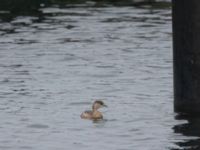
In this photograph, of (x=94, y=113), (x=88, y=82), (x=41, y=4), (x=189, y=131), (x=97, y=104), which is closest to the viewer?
(x=189, y=131)

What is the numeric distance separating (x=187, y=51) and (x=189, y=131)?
1427mm

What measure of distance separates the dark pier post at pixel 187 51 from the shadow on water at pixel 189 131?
0.22 metres

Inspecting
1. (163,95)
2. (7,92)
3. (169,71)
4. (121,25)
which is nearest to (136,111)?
(163,95)

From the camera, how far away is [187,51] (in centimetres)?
1817

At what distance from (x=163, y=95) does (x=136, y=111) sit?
206cm

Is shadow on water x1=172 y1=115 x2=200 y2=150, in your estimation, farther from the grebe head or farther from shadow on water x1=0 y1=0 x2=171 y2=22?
shadow on water x1=0 y1=0 x2=171 y2=22

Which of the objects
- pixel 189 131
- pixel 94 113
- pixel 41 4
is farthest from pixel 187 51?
pixel 41 4

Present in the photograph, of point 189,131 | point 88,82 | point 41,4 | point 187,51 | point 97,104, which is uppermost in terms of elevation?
point 187,51

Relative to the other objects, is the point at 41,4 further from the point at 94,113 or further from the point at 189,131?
the point at 189,131

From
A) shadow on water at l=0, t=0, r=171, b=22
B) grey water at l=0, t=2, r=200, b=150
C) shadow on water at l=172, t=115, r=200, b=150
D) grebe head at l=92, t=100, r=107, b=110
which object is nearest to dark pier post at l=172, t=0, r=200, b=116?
shadow on water at l=172, t=115, r=200, b=150

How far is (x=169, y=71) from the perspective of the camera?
25859mm

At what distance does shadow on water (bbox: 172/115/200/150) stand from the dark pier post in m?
0.22

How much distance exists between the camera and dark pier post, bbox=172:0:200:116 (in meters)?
18.0

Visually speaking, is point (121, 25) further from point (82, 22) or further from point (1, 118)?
point (1, 118)
